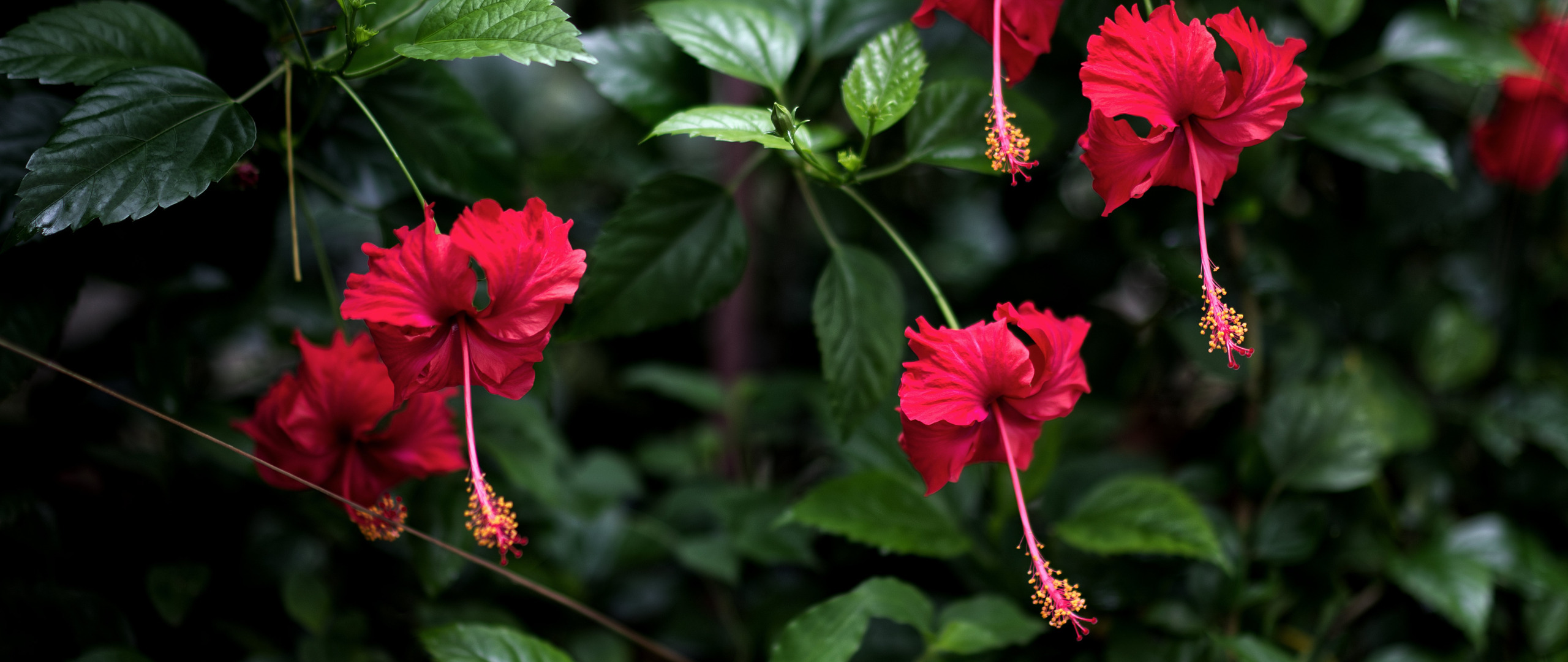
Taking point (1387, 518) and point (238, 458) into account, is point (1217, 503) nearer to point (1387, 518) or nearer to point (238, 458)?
point (1387, 518)

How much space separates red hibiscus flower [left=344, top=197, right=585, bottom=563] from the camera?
1.86 ft

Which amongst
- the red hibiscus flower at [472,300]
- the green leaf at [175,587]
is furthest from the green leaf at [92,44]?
the green leaf at [175,587]

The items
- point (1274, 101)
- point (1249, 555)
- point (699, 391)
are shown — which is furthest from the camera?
A: point (699, 391)

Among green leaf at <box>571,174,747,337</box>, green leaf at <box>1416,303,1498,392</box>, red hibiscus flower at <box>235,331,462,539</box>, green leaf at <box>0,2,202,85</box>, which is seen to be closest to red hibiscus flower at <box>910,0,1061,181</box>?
green leaf at <box>571,174,747,337</box>

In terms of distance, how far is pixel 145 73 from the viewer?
0.64 meters

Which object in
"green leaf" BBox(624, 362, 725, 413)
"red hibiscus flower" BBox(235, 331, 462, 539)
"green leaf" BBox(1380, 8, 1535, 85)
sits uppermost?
"green leaf" BBox(1380, 8, 1535, 85)

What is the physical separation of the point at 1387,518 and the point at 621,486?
0.89m

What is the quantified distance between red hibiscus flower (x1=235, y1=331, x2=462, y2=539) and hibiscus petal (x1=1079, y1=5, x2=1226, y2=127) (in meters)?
0.53

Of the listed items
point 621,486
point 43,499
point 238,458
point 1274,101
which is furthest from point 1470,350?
point 43,499

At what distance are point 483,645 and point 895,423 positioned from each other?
1.46 feet

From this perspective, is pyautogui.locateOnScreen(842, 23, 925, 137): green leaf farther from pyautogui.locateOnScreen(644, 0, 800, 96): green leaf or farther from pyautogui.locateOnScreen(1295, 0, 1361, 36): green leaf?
pyautogui.locateOnScreen(1295, 0, 1361, 36): green leaf

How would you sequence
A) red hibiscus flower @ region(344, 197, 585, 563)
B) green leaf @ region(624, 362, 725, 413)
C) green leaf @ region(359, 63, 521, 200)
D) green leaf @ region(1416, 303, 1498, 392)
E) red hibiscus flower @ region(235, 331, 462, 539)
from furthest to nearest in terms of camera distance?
green leaf @ region(624, 362, 725, 413)
green leaf @ region(1416, 303, 1498, 392)
green leaf @ region(359, 63, 521, 200)
red hibiscus flower @ region(235, 331, 462, 539)
red hibiscus flower @ region(344, 197, 585, 563)

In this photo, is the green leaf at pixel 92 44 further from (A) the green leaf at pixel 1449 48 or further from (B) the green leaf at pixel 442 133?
(A) the green leaf at pixel 1449 48

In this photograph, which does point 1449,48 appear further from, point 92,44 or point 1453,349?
point 92,44
